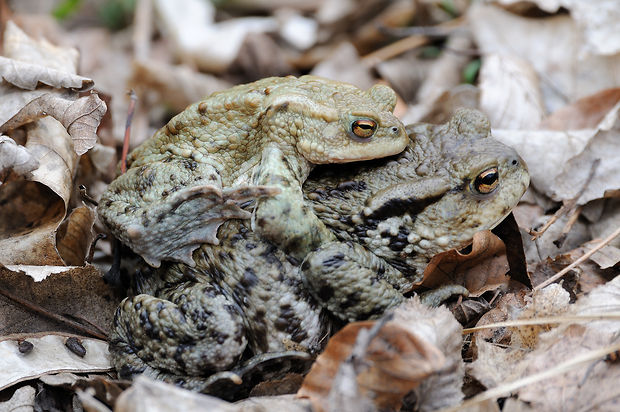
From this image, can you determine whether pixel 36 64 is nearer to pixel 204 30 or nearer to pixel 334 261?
pixel 334 261

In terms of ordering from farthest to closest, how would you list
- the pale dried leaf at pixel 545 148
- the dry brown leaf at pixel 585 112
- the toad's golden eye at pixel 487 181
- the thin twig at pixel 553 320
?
the dry brown leaf at pixel 585 112, the pale dried leaf at pixel 545 148, the toad's golden eye at pixel 487 181, the thin twig at pixel 553 320

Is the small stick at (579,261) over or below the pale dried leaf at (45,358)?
over

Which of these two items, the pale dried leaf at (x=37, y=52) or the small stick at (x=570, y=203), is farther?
the pale dried leaf at (x=37, y=52)

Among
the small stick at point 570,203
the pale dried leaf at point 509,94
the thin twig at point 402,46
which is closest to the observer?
the small stick at point 570,203

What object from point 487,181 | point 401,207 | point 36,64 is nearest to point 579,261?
point 487,181

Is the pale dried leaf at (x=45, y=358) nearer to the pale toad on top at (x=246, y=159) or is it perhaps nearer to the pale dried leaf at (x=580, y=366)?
the pale toad on top at (x=246, y=159)

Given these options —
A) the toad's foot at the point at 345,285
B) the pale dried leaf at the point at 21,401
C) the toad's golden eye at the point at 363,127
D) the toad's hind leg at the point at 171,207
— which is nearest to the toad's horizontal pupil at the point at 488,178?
the toad's golden eye at the point at 363,127

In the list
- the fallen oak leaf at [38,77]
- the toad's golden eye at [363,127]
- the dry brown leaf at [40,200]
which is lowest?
the dry brown leaf at [40,200]
